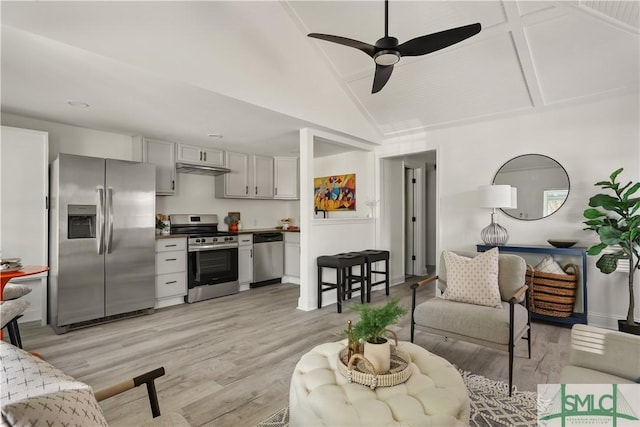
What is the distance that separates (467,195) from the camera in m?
4.49

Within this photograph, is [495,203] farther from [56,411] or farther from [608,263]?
[56,411]

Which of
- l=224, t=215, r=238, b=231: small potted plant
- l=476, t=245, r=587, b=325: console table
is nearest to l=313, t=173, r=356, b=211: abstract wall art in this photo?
l=224, t=215, r=238, b=231: small potted plant

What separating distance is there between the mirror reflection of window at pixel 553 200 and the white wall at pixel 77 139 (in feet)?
17.6

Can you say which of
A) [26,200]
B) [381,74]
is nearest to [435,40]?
[381,74]

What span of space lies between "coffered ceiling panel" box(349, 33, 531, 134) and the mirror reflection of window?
1.06 metres

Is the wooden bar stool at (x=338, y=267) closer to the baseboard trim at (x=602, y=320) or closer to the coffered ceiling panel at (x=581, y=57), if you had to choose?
the baseboard trim at (x=602, y=320)

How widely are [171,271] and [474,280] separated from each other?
367 cm

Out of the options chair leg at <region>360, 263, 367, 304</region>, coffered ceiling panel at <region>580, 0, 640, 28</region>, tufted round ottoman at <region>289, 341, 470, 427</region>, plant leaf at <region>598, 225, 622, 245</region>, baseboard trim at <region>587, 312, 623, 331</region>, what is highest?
coffered ceiling panel at <region>580, 0, 640, 28</region>

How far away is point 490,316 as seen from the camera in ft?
7.58

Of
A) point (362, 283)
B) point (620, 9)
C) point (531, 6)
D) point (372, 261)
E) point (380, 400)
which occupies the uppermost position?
point (531, 6)

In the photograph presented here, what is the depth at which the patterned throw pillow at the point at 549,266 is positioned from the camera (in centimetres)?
361

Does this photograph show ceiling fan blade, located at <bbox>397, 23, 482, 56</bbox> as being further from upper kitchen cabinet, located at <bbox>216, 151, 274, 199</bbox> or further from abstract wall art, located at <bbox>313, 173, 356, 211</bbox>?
upper kitchen cabinet, located at <bbox>216, 151, 274, 199</bbox>

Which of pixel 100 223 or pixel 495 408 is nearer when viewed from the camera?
pixel 495 408

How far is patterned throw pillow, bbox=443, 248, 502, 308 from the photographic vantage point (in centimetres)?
258
